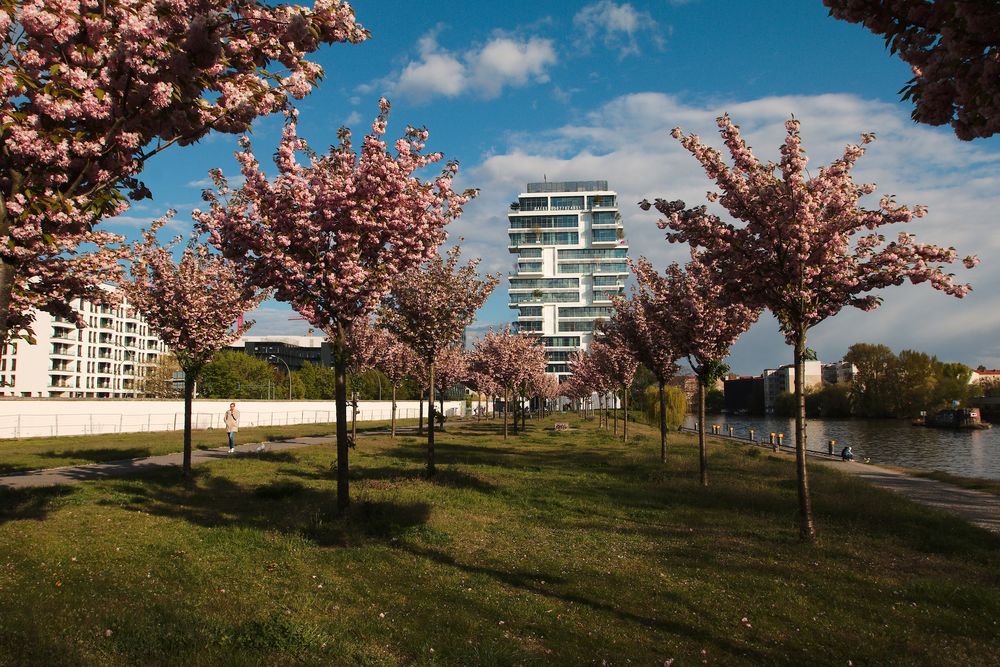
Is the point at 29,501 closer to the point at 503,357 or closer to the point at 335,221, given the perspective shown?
the point at 335,221

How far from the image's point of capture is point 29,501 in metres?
13.2

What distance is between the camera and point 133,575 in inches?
330

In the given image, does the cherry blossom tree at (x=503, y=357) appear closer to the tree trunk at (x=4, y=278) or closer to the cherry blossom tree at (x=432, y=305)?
the cherry blossom tree at (x=432, y=305)

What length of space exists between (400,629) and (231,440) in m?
23.1

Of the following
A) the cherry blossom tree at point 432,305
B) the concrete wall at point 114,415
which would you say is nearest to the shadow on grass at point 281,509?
the cherry blossom tree at point 432,305

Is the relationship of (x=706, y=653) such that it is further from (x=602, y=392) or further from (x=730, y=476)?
(x=602, y=392)

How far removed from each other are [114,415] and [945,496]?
48.0 meters

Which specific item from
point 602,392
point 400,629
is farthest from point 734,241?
point 602,392

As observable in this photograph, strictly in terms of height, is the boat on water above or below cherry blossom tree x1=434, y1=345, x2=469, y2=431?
below

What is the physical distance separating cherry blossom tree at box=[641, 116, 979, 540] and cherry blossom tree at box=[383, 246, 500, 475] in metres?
9.39

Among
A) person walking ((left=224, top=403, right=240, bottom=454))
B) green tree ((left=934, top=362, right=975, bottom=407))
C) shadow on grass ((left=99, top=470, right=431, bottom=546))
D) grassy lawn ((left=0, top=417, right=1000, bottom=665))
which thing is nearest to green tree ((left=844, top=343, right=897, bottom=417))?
green tree ((left=934, top=362, right=975, bottom=407))

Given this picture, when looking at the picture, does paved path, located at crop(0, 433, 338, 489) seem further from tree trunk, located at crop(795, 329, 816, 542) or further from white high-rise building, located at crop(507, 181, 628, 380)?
white high-rise building, located at crop(507, 181, 628, 380)

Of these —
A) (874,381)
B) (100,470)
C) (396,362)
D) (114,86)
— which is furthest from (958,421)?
(114,86)

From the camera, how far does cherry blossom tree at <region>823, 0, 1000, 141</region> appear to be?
3.94m
